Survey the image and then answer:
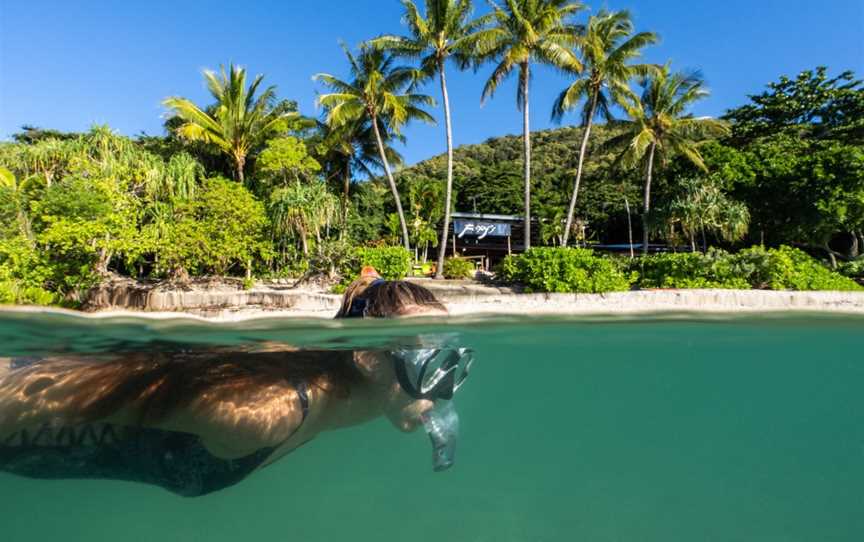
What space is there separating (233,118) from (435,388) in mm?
21761

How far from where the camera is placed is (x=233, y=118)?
22703 mm

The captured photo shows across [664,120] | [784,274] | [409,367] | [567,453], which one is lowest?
[567,453]

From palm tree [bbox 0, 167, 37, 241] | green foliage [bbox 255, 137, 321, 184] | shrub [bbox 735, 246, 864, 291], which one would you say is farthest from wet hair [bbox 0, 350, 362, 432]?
→ green foliage [bbox 255, 137, 321, 184]

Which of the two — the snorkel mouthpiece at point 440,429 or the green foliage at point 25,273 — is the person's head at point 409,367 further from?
the green foliage at point 25,273

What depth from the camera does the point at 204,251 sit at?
680 inches

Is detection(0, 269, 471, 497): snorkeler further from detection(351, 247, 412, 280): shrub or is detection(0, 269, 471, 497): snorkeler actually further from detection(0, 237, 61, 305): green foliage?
detection(351, 247, 412, 280): shrub

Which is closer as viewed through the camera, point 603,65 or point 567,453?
point 567,453

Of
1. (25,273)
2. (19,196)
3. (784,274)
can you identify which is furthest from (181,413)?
(784,274)

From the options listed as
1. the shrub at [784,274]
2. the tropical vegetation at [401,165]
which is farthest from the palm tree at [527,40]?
the shrub at [784,274]

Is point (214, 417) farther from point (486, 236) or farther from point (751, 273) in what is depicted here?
point (486, 236)

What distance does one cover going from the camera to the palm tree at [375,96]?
21.9 metres

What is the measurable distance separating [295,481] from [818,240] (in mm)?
26645

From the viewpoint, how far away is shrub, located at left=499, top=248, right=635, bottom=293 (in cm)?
1661

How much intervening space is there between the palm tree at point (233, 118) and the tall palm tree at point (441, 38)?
6.83 meters
